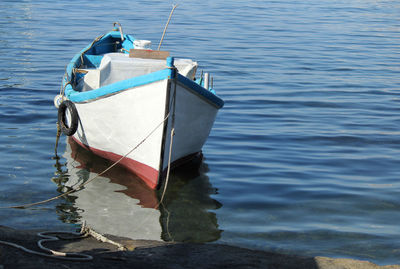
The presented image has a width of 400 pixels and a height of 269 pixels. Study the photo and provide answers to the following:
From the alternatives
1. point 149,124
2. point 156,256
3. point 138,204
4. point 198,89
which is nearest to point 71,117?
point 149,124

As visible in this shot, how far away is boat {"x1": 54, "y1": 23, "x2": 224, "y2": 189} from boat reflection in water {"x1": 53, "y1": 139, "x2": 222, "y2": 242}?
0.26 metres

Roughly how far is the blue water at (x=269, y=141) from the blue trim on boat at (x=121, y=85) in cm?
136

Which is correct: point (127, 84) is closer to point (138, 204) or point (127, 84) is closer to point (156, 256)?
point (138, 204)

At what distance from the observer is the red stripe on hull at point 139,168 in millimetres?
8969

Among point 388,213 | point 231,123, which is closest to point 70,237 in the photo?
point 388,213

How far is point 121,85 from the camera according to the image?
28.5ft

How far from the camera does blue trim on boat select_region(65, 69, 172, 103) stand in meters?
8.14

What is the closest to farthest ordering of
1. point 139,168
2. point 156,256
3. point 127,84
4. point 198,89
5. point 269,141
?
1. point 156,256
2. point 127,84
3. point 198,89
4. point 139,168
5. point 269,141

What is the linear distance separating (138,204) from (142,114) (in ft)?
4.52

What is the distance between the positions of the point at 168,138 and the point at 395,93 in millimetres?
9766

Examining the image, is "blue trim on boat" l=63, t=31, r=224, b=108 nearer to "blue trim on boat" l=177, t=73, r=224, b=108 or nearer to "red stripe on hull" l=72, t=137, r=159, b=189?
"blue trim on boat" l=177, t=73, r=224, b=108

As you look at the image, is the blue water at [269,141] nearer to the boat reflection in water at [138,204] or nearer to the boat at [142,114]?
the boat reflection in water at [138,204]

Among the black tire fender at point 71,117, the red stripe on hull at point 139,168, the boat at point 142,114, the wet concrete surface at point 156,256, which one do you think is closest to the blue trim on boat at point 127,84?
the boat at point 142,114

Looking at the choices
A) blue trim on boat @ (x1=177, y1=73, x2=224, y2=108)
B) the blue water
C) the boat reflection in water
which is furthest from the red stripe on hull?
blue trim on boat @ (x1=177, y1=73, x2=224, y2=108)
